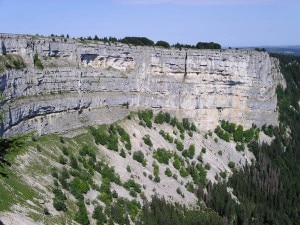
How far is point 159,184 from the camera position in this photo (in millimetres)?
68438

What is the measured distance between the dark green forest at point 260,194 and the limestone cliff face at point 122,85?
777 centimetres

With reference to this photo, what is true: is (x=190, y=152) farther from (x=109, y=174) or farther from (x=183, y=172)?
(x=109, y=174)

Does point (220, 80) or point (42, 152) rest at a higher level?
point (220, 80)

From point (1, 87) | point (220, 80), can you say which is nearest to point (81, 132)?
point (1, 87)

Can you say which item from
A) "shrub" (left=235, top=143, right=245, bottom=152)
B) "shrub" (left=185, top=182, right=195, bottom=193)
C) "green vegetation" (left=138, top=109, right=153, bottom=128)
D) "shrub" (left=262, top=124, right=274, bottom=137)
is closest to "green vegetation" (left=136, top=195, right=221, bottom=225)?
"shrub" (left=185, top=182, right=195, bottom=193)

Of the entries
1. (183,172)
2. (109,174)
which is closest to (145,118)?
(183,172)

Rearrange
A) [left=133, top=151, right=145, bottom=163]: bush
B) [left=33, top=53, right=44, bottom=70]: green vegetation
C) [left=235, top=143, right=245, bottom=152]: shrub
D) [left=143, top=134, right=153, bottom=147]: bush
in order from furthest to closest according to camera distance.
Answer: [left=235, top=143, right=245, bottom=152]: shrub
[left=143, top=134, right=153, bottom=147]: bush
[left=133, top=151, right=145, bottom=163]: bush
[left=33, top=53, right=44, bottom=70]: green vegetation

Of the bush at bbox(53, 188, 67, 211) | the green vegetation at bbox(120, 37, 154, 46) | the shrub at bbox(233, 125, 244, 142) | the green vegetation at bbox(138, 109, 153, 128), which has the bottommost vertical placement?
the shrub at bbox(233, 125, 244, 142)

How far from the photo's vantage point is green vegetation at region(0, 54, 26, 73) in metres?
54.4

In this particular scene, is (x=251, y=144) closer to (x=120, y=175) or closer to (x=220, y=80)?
(x=220, y=80)

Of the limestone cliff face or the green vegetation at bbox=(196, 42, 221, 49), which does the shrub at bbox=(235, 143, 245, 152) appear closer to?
the limestone cliff face

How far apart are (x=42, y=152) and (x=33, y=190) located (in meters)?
8.05

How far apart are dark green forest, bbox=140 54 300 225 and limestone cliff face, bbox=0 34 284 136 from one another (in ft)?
25.5

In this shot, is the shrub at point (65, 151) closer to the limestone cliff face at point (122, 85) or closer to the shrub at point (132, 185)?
the limestone cliff face at point (122, 85)
